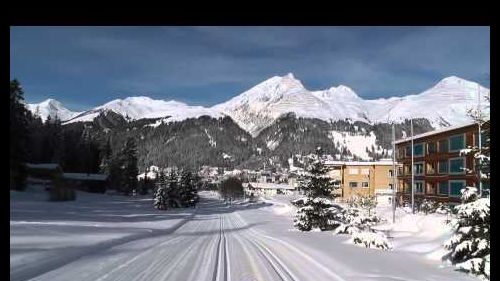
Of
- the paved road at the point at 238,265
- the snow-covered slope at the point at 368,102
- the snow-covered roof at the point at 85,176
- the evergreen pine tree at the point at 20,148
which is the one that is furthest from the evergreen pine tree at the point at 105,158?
the paved road at the point at 238,265

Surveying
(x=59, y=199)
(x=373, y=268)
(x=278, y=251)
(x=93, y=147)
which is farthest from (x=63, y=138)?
(x=373, y=268)

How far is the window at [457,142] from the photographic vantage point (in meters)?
57.6

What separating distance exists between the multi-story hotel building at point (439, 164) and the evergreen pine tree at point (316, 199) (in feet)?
61.7

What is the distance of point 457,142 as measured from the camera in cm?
5906

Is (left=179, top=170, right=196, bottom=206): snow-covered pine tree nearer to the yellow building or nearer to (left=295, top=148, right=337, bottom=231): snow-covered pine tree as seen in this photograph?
the yellow building

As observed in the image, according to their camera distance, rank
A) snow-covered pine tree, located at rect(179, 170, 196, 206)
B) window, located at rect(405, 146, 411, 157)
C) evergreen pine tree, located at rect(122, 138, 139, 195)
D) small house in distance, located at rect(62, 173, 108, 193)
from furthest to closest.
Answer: evergreen pine tree, located at rect(122, 138, 139, 195) → small house in distance, located at rect(62, 173, 108, 193) → snow-covered pine tree, located at rect(179, 170, 196, 206) → window, located at rect(405, 146, 411, 157)

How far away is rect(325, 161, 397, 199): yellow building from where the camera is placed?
102188 mm

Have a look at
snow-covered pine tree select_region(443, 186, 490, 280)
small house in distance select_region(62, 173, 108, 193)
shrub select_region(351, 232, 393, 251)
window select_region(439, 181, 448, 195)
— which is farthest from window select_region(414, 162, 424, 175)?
small house in distance select_region(62, 173, 108, 193)

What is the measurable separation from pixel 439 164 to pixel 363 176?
40.0 metres

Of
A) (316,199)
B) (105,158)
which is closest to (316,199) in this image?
(316,199)

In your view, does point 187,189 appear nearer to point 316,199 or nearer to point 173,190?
point 173,190

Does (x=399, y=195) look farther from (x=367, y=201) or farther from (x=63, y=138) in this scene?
(x=63, y=138)
